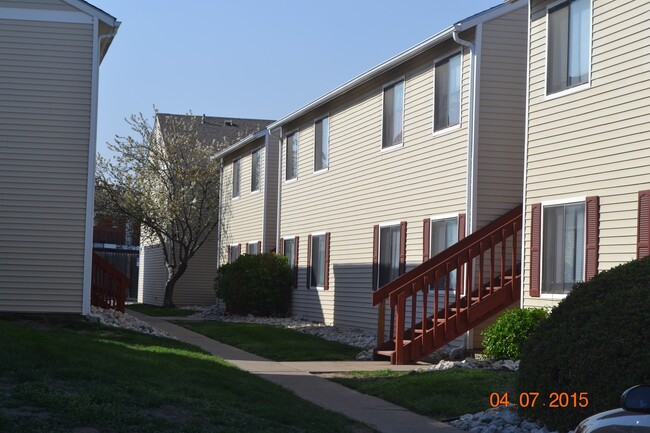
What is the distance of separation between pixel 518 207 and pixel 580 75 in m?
3.32

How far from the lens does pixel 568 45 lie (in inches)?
600

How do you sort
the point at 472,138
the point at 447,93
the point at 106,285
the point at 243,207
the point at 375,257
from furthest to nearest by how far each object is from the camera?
1. the point at 243,207
2. the point at 106,285
3. the point at 375,257
4. the point at 447,93
5. the point at 472,138

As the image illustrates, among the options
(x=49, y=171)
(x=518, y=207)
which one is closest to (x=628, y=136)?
(x=518, y=207)

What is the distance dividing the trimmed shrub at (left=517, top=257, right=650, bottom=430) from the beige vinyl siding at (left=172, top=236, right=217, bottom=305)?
3093 cm

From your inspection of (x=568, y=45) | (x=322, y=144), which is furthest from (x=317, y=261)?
(x=568, y=45)

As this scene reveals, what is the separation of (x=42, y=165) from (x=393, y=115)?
7.53 metres

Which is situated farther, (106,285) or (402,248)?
(106,285)

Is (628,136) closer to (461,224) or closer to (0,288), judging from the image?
(461,224)

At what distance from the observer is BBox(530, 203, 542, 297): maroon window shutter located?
15664 millimetres

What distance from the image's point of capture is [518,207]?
17594 mm

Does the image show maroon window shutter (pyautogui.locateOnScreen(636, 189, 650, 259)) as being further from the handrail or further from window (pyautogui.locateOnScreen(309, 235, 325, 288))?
window (pyautogui.locateOnScreen(309, 235, 325, 288))

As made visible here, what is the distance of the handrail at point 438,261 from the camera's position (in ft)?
55.1

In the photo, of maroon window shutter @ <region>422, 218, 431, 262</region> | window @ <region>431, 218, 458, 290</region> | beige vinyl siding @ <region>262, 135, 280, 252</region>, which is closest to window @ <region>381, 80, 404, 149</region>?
maroon window shutter @ <region>422, 218, 431, 262</region>

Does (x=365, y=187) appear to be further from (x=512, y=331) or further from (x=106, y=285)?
(x=512, y=331)
